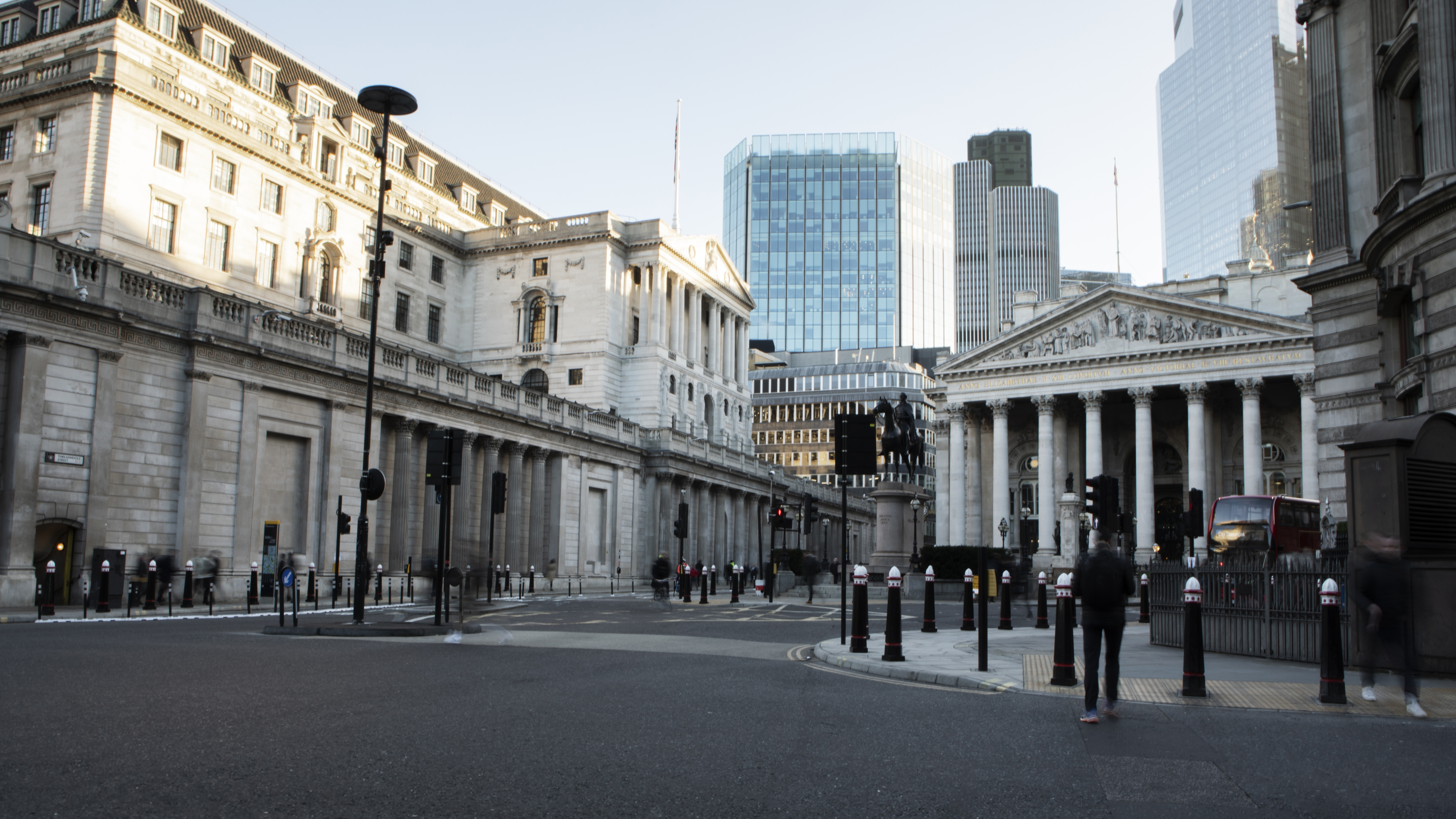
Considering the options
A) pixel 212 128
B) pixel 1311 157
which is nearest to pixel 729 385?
pixel 212 128

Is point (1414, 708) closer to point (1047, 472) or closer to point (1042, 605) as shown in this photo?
point (1042, 605)

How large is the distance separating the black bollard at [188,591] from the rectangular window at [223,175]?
3039 cm

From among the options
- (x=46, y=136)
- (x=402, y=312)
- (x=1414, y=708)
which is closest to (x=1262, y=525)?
(x=1414, y=708)

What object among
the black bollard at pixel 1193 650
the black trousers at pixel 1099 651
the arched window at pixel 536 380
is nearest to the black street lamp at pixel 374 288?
the black trousers at pixel 1099 651

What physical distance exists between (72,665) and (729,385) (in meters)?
75.4

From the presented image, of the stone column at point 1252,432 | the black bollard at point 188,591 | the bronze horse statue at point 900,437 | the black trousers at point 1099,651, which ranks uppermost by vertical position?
the stone column at point 1252,432

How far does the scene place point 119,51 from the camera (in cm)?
4784

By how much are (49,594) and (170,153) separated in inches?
1290

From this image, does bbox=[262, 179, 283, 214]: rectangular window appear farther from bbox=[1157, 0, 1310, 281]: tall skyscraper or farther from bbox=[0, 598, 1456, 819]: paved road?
bbox=[1157, 0, 1310, 281]: tall skyscraper

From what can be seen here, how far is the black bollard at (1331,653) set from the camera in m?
10.6

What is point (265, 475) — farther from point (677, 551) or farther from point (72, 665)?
point (677, 551)

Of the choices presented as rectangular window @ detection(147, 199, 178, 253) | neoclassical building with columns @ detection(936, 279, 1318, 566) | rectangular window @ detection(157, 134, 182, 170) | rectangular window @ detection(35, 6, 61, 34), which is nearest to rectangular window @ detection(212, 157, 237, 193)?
rectangular window @ detection(157, 134, 182, 170)

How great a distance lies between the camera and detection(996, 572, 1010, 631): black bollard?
73.8 ft

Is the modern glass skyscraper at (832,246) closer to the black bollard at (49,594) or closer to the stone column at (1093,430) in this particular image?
the stone column at (1093,430)
